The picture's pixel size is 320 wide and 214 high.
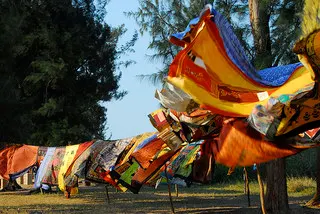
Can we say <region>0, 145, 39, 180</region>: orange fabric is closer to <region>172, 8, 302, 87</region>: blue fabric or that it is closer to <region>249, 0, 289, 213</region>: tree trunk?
<region>249, 0, 289, 213</region>: tree trunk

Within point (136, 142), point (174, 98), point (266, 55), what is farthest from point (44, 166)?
point (174, 98)

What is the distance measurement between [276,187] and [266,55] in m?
2.93

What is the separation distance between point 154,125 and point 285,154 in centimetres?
303

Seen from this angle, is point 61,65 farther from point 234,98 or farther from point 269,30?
point 234,98

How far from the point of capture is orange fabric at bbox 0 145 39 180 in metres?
16.5

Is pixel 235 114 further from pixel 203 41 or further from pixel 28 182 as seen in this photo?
pixel 28 182

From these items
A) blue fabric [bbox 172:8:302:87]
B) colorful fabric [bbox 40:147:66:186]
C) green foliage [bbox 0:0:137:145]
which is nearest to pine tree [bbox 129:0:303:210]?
blue fabric [bbox 172:8:302:87]

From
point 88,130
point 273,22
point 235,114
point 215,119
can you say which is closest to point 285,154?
point 235,114

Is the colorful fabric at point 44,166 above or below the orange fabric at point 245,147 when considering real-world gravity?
below

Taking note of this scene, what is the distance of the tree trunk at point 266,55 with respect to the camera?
11.1 metres

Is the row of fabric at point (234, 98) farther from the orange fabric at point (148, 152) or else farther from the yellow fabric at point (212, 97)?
the orange fabric at point (148, 152)

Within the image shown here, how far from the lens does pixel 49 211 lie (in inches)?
543

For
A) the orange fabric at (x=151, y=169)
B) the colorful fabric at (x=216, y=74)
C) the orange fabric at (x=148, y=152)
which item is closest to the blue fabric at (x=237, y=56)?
the colorful fabric at (x=216, y=74)

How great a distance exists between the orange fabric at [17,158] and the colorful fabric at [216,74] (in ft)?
35.9
